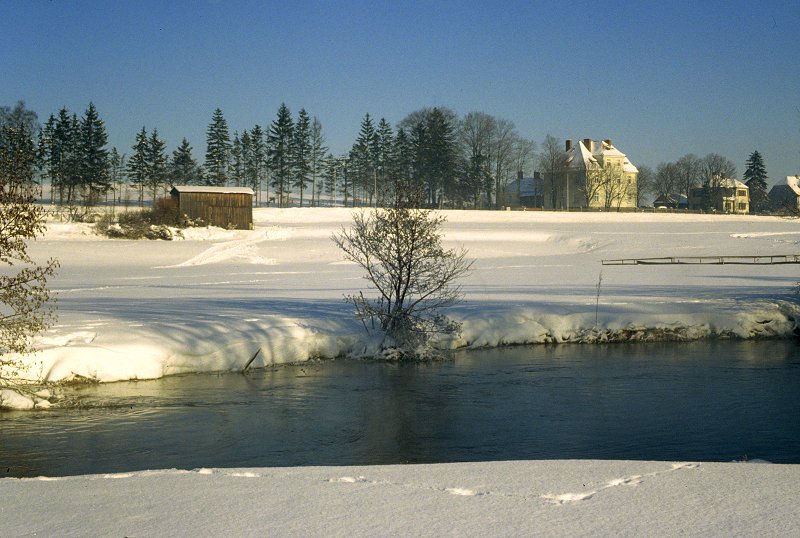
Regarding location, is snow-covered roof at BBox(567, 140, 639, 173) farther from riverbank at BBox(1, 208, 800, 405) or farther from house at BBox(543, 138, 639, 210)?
riverbank at BBox(1, 208, 800, 405)

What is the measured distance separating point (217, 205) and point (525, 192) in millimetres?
62131

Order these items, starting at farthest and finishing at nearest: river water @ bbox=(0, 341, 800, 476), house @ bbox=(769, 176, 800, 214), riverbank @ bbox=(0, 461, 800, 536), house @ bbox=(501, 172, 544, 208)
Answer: house @ bbox=(769, 176, 800, 214) → house @ bbox=(501, 172, 544, 208) → river water @ bbox=(0, 341, 800, 476) → riverbank @ bbox=(0, 461, 800, 536)

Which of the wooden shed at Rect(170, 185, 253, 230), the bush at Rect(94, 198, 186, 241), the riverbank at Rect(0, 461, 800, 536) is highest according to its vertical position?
the wooden shed at Rect(170, 185, 253, 230)

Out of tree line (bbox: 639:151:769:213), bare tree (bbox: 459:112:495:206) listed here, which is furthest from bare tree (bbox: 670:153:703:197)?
bare tree (bbox: 459:112:495:206)

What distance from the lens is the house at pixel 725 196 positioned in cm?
11438

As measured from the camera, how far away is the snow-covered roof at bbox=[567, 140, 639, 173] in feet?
335

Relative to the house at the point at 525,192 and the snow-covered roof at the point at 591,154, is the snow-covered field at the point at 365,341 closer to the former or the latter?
the snow-covered roof at the point at 591,154

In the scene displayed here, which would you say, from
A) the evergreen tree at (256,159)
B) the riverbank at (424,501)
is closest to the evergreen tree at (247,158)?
the evergreen tree at (256,159)

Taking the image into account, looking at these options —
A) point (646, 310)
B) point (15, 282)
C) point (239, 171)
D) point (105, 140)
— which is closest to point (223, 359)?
point (15, 282)

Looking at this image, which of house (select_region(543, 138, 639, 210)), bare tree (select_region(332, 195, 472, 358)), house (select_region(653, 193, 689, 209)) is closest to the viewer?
bare tree (select_region(332, 195, 472, 358))

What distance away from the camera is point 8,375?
15.9 metres

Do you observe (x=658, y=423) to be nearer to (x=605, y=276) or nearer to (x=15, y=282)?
(x=15, y=282)

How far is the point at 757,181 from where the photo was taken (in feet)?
386

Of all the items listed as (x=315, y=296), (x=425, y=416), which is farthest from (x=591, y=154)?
(x=425, y=416)
